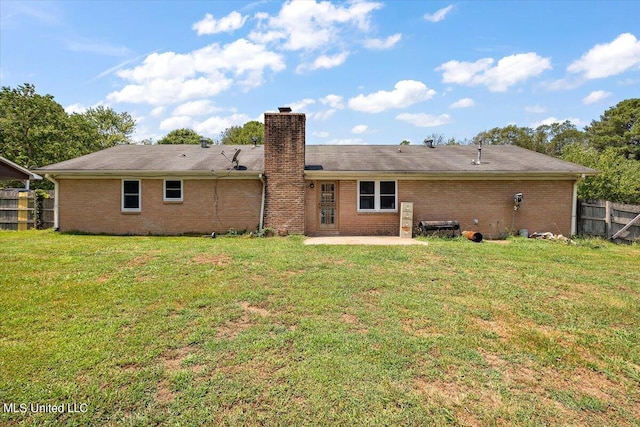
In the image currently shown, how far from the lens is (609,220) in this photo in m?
11.0

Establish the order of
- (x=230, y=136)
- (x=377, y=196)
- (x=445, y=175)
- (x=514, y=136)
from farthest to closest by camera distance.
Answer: (x=230, y=136)
(x=514, y=136)
(x=377, y=196)
(x=445, y=175)

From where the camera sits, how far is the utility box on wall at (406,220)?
11242mm

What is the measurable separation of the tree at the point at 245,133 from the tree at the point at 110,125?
1126 centimetres

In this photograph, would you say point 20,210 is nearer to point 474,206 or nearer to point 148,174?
point 148,174

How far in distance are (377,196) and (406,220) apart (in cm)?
131

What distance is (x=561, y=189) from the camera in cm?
1173

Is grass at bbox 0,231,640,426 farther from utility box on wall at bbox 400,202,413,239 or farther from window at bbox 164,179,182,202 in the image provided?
window at bbox 164,179,182,202

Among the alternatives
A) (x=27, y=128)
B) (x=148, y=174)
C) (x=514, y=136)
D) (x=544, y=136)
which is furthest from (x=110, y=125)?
(x=544, y=136)

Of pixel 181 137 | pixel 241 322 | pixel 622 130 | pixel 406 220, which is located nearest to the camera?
pixel 241 322

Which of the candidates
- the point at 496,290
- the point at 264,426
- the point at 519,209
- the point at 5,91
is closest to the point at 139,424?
the point at 264,426

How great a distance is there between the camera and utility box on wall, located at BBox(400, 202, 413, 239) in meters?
11.2

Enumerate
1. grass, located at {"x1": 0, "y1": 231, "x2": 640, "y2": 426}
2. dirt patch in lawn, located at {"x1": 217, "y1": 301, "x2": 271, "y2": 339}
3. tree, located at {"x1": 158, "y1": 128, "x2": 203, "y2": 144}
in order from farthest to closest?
tree, located at {"x1": 158, "y1": 128, "x2": 203, "y2": 144} < dirt patch in lawn, located at {"x1": 217, "y1": 301, "x2": 271, "y2": 339} < grass, located at {"x1": 0, "y1": 231, "x2": 640, "y2": 426}

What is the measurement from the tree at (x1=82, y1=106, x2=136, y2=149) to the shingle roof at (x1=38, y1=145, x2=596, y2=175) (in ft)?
81.6

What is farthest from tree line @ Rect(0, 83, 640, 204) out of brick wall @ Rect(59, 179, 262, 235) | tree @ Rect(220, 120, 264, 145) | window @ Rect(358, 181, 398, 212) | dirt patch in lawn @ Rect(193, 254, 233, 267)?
dirt patch in lawn @ Rect(193, 254, 233, 267)
